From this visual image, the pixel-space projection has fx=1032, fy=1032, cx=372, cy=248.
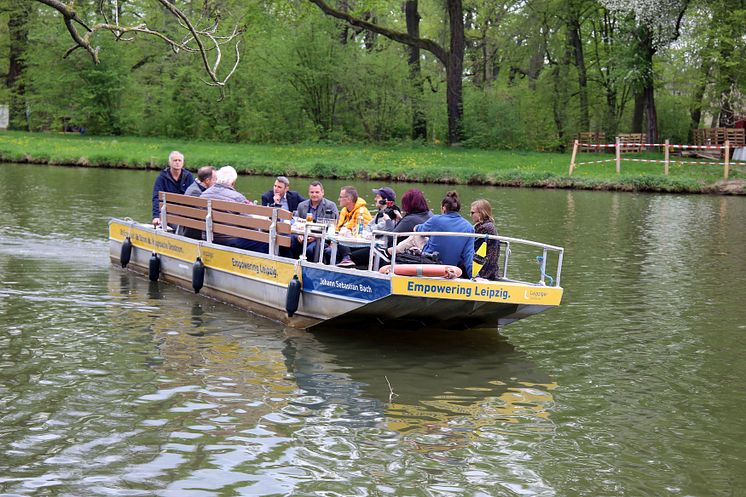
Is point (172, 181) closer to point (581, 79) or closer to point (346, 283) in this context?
point (346, 283)

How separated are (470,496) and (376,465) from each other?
89 centimetres

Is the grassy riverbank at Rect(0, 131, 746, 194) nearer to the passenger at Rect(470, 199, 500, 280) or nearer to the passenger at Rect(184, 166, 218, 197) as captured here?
the passenger at Rect(184, 166, 218, 197)

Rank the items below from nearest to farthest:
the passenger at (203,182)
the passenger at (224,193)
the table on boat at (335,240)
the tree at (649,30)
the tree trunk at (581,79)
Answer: the table on boat at (335,240) < the passenger at (224,193) < the passenger at (203,182) < the tree at (649,30) < the tree trunk at (581,79)

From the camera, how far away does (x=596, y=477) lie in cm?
777

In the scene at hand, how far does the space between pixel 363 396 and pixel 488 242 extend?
324 cm

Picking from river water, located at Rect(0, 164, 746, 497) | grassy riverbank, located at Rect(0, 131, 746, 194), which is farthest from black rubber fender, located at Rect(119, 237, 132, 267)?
grassy riverbank, located at Rect(0, 131, 746, 194)

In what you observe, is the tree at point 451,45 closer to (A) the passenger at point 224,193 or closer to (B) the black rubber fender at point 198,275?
(A) the passenger at point 224,193

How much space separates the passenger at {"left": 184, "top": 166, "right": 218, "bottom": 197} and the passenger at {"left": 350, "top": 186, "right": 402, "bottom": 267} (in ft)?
10.7

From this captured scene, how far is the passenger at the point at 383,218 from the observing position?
1291 cm

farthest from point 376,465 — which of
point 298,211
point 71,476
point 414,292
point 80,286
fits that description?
point 80,286

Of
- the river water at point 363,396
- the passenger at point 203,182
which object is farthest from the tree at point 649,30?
the passenger at point 203,182

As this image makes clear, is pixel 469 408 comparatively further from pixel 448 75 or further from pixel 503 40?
pixel 503 40

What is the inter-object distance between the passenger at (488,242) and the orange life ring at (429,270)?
0.74 m

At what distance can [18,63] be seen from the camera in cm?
5909
